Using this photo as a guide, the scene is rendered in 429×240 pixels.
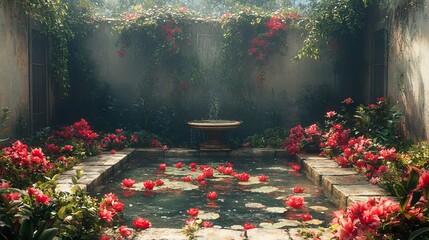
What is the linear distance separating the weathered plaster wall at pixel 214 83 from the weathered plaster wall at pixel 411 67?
2.13 metres

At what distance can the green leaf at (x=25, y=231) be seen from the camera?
268cm

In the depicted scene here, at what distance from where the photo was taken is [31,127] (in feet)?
25.5

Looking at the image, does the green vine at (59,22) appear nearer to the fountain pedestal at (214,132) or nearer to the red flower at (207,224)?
the fountain pedestal at (214,132)

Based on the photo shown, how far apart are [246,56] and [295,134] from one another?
2.27 meters

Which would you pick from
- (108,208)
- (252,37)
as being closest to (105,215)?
(108,208)

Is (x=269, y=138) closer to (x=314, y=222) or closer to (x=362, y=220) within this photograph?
(x=314, y=222)

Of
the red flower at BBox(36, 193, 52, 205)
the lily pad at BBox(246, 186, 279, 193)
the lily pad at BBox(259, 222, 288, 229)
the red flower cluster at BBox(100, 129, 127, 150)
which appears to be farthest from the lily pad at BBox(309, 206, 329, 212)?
the red flower cluster at BBox(100, 129, 127, 150)

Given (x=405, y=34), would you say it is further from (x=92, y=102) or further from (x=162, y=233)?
(x=92, y=102)

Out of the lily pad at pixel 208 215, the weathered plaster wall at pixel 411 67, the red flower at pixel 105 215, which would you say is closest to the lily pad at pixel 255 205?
the lily pad at pixel 208 215

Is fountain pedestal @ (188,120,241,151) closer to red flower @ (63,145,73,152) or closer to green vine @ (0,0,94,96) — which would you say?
red flower @ (63,145,73,152)

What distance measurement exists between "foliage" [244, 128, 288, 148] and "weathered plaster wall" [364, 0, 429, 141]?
2.11 meters

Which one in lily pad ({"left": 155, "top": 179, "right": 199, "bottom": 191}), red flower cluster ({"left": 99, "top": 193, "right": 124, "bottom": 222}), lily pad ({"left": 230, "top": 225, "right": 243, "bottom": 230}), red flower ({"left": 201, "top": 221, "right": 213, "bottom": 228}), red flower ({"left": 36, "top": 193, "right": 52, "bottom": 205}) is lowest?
lily pad ({"left": 155, "top": 179, "right": 199, "bottom": 191})

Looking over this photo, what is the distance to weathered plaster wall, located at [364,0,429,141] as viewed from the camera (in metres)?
6.53

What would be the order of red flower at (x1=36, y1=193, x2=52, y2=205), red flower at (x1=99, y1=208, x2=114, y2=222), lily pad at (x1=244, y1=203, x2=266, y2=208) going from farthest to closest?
lily pad at (x1=244, y1=203, x2=266, y2=208)
red flower at (x1=99, y1=208, x2=114, y2=222)
red flower at (x1=36, y1=193, x2=52, y2=205)
